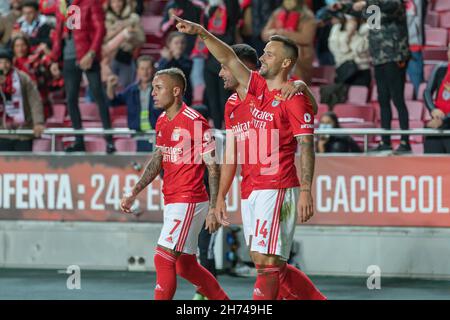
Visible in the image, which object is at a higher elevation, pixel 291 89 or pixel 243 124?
pixel 291 89

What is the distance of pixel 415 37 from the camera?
51.8 ft

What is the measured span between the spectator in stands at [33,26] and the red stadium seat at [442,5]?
5.75m

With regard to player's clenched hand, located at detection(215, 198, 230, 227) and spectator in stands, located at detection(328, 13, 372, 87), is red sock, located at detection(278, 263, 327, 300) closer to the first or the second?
player's clenched hand, located at detection(215, 198, 230, 227)

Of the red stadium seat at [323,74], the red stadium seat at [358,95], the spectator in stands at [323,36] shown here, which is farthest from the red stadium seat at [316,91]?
the spectator in stands at [323,36]

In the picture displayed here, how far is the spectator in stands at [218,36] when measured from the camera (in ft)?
49.5

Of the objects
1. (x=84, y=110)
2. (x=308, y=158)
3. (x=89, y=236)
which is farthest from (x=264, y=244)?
(x=84, y=110)

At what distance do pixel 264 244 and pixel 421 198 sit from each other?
17.5 ft

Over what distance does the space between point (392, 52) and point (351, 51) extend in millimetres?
2065

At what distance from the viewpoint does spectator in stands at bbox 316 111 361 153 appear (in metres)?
14.6

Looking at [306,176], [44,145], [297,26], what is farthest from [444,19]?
[306,176]

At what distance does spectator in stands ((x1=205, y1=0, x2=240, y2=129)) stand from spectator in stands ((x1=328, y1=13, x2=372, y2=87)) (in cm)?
150

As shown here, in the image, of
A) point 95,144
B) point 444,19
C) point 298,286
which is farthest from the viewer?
point 444,19

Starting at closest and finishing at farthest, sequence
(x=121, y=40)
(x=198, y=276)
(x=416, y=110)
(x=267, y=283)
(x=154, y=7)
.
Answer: (x=267, y=283)
(x=198, y=276)
(x=416, y=110)
(x=121, y=40)
(x=154, y=7)

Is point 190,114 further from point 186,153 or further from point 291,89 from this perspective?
point 291,89
